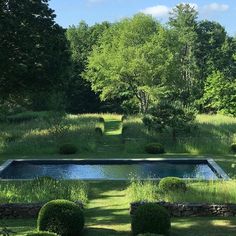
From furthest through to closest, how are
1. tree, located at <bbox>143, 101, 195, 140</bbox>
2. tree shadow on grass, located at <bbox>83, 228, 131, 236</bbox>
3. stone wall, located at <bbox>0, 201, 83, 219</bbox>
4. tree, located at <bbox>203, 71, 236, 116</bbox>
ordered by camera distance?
1. tree, located at <bbox>203, 71, 236, 116</bbox>
2. tree, located at <bbox>143, 101, 195, 140</bbox>
3. stone wall, located at <bbox>0, 201, 83, 219</bbox>
4. tree shadow on grass, located at <bbox>83, 228, 131, 236</bbox>

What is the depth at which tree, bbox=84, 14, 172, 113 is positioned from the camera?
164 feet

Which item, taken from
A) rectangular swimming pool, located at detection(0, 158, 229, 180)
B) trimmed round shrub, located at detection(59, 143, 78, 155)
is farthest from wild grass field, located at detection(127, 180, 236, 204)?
trimmed round shrub, located at detection(59, 143, 78, 155)

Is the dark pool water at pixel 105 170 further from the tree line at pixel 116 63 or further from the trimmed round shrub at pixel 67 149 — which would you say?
the tree line at pixel 116 63

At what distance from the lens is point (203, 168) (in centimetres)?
2358

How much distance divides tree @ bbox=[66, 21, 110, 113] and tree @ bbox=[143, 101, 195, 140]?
116 ft

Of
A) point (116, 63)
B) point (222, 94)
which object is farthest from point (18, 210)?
point (222, 94)

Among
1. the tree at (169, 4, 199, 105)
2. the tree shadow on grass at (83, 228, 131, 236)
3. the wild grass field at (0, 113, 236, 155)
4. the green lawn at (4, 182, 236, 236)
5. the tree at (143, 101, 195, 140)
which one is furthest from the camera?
the tree at (169, 4, 199, 105)

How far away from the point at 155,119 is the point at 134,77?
22.1 meters

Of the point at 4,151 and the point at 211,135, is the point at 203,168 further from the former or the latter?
the point at 4,151

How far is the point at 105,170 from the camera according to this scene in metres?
23.6

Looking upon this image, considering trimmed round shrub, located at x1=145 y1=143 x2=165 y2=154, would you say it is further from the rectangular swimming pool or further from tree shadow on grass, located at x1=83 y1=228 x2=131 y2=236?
tree shadow on grass, located at x1=83 y1=228 x2=131 y2=236

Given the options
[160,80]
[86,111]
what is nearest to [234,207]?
[160,80]

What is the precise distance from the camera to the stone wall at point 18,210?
13141 millimetres

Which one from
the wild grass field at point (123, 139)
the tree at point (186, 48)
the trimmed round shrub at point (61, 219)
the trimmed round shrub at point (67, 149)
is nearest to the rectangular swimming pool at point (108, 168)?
the trimmed round shrub at point (67, 149)
